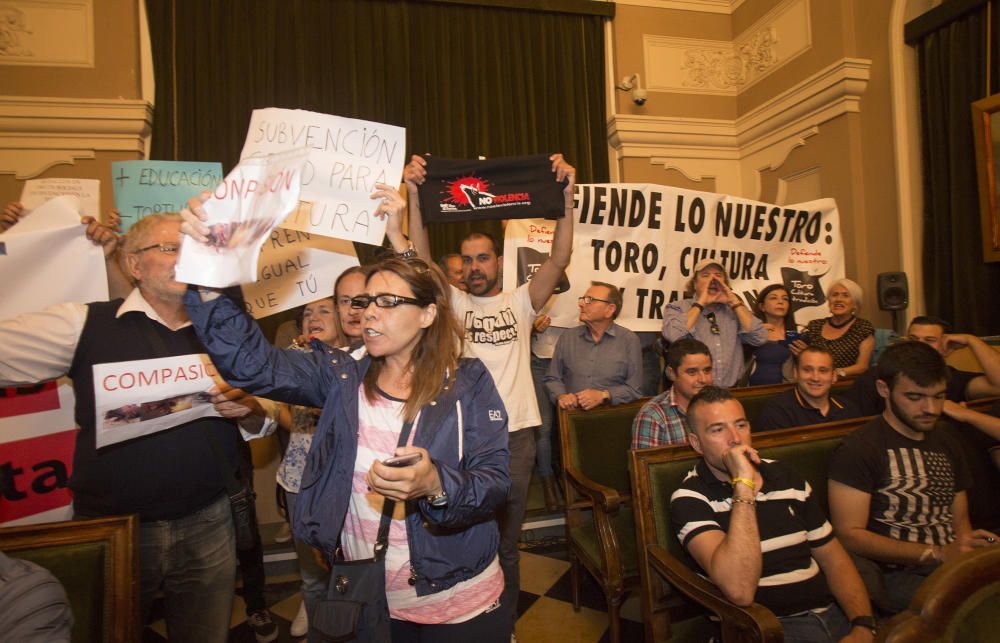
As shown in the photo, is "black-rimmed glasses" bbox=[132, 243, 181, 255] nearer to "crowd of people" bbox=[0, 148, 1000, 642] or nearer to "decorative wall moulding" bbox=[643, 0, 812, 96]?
"crowd of people" bbox=[0, 148, 1000, 642]

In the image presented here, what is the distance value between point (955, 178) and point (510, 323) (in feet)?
12.3

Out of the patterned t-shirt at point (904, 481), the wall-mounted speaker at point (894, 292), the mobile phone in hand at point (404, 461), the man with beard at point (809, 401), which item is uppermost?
the wall-mounted speaker at point (894, 292)

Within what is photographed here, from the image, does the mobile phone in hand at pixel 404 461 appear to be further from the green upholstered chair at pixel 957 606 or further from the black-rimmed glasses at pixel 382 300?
the green upholstered chair at pixel 957 606

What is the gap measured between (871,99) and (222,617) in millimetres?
5515

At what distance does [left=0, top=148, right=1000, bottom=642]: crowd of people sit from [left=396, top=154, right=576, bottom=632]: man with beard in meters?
0.01

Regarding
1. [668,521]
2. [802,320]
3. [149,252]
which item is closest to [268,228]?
[149,252]

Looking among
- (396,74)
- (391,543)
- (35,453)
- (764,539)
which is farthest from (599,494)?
(396,74)

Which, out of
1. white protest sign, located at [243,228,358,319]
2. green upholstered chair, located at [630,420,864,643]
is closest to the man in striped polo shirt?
green upholstered chair, located at [630,420,864,643]

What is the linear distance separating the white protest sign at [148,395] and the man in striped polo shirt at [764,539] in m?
1.51

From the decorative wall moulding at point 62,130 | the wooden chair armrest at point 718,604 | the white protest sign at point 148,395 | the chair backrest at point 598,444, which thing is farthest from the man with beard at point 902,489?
the decorative wall moulding at point 62,130

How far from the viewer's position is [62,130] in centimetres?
421

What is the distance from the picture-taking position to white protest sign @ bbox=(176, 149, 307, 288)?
41.1 inches

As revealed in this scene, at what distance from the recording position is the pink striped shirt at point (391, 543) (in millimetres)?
1234

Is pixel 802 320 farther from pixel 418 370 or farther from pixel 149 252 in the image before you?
pixel 149 252
